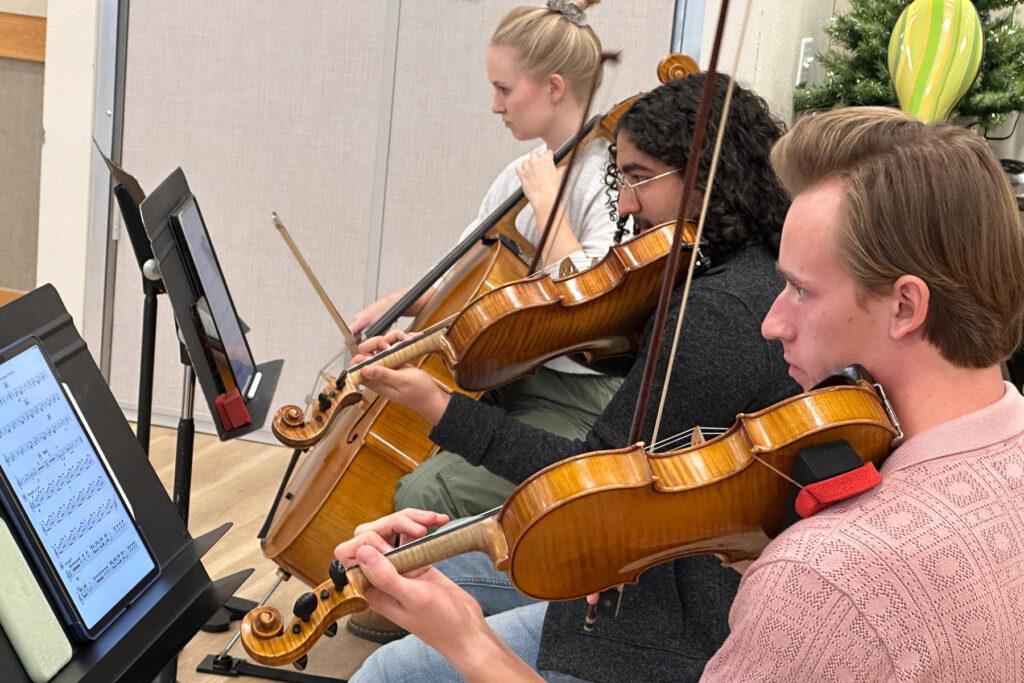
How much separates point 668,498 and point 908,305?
10.2 inches

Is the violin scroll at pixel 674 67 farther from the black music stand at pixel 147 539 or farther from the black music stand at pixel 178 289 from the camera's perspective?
the black music stand at pixel 147 539

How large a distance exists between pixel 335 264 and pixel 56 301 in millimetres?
2199

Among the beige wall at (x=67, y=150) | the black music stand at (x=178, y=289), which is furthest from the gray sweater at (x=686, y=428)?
the beige wall at (x=67, y=150)

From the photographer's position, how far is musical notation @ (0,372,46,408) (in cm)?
108

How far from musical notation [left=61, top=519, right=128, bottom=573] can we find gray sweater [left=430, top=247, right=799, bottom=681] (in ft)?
1.58

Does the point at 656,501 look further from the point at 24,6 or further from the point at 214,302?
the point at 24,6

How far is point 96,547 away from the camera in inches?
45.9

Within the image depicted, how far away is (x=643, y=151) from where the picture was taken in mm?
1646

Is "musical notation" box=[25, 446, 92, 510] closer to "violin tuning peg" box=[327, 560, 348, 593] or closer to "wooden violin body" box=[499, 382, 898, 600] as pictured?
"violin tuning peg" box=[327, 560, 348, 593]

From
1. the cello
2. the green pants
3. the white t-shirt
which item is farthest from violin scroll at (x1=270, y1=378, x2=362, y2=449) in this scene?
the white t-shirt

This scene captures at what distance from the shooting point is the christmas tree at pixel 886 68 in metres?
3.32

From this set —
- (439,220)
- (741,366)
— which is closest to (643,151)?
(741,366)

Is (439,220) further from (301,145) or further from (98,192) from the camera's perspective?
(98,192)

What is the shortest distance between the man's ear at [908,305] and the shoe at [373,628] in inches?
67.7
